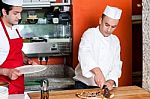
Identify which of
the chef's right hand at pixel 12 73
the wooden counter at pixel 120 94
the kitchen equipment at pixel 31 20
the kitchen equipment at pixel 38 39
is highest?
the kitchen equipment at pixel 31 20

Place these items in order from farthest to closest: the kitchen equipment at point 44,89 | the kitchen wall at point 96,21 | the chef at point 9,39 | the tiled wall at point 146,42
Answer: the kitchen wall at point 96,21 → the chef at point 9,39 → the tiled wall at point 146,42 → the kitchen equipment at point 44,89

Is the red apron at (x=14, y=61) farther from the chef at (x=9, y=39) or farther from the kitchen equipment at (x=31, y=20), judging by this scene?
the kitchen equipment at (x=31, y=20)

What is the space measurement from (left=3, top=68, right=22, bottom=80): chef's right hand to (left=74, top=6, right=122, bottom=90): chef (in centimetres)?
48

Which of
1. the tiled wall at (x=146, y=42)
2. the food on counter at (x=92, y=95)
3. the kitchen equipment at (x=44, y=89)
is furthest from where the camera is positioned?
the tiled wall at (x=146, y=42)

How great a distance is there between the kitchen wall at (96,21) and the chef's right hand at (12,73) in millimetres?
1032

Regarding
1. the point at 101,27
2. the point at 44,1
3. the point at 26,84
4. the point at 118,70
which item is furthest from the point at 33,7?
the point at 118,70

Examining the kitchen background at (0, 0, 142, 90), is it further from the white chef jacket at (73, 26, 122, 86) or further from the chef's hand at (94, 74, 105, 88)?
the chef's hand at (94, 74, 105, 88)

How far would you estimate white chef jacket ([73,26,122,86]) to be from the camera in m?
2.25

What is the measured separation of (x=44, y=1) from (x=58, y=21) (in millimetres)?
233

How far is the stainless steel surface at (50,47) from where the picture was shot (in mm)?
3008

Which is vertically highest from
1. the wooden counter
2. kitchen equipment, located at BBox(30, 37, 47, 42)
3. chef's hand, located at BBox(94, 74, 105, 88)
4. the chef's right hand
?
kitchen equipment, located at BBox(30, 37, 47, 42)

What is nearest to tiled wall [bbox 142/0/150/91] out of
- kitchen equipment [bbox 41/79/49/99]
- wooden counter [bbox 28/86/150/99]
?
wooden counter [bbox 28/86/150/99]

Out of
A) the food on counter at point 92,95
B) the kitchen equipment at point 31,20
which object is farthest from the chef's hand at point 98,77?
the kitchen equipment at point 31,20

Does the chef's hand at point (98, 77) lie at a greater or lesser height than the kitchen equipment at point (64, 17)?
lesser
